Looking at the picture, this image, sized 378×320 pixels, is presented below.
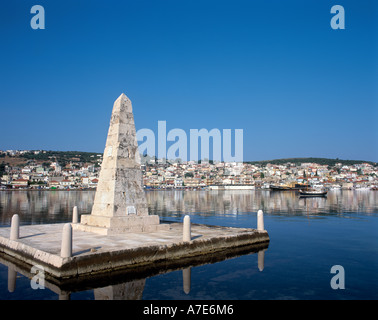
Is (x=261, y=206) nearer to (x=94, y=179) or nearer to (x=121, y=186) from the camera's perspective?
(x=121, y=186)

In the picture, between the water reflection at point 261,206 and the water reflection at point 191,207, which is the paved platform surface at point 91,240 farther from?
the water reflection at point 261,206

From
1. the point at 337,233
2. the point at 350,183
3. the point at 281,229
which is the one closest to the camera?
the point at 337,233

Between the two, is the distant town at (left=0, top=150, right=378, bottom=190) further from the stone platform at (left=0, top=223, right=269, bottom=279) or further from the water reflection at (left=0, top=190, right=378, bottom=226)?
the stone platform at (left=0, top=223, right=269, bottom=279)

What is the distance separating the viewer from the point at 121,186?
12.5m

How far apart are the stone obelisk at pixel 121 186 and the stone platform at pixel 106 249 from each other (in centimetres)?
42

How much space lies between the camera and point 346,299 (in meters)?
7.46

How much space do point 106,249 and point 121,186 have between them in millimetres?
3573

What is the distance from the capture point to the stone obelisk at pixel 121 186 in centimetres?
1219

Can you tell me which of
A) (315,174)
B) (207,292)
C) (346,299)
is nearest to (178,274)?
(207,292)

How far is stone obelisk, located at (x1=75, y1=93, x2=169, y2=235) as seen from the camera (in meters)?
12.2

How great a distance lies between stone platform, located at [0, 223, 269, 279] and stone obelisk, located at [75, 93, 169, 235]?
416 mm
